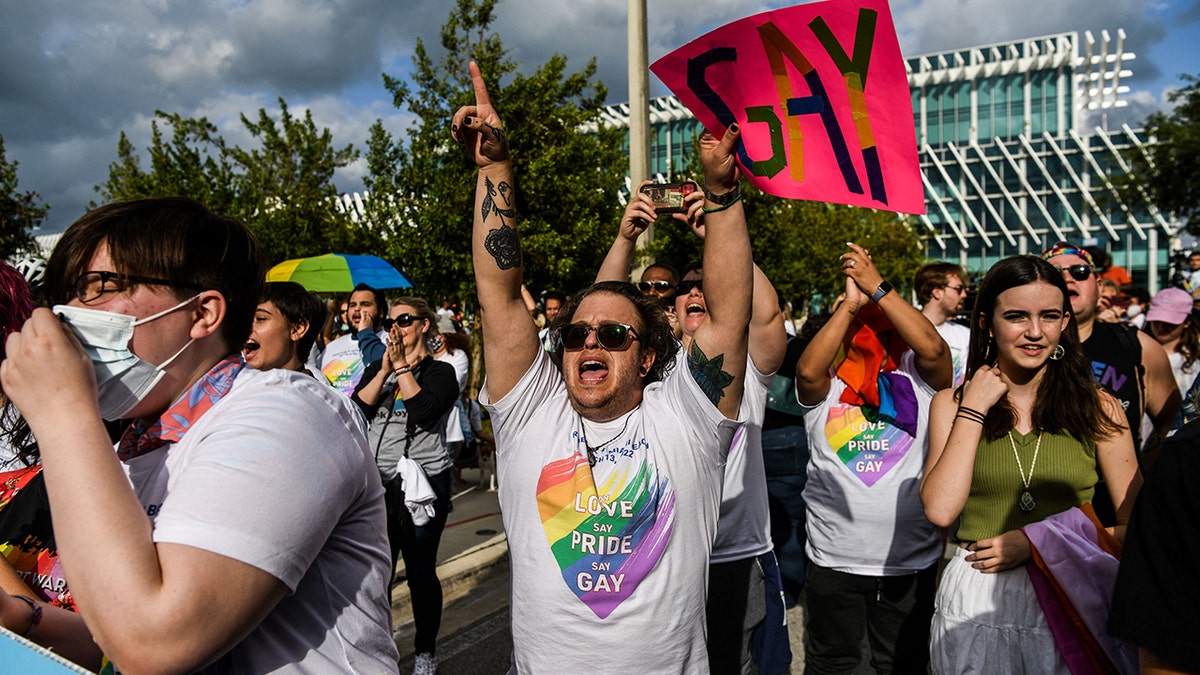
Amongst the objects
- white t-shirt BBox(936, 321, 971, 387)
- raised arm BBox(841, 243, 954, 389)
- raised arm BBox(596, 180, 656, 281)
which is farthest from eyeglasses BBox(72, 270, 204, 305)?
white t-shirt BBox(936, 321, 971, 387)

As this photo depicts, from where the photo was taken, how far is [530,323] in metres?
2.40

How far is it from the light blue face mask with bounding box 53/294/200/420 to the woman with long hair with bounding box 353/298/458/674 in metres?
3.01

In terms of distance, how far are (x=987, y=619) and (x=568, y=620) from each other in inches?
52.6

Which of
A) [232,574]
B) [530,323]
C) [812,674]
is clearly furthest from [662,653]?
[812,674]

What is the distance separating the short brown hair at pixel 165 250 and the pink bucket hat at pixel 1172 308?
272 inches

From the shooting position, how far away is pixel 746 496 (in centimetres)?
321

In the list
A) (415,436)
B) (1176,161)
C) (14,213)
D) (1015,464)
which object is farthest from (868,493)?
(1176,161)

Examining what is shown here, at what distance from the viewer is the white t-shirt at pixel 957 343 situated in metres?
5.27

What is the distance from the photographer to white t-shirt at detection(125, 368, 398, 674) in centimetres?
127

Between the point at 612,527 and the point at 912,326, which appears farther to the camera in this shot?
the point at 912,326

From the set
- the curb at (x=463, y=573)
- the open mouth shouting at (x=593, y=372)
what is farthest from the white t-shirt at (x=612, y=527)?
the curb at (x=463, y=573)

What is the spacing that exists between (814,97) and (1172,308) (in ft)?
17.6

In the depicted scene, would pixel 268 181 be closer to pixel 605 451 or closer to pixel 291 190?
pixel 291 190

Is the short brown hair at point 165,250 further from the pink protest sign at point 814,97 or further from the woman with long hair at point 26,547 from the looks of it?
the pink protest sign at point 814,97
